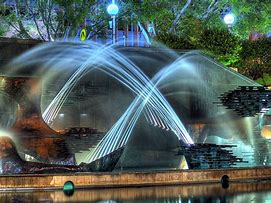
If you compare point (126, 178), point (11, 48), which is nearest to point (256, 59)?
point (11, 48)

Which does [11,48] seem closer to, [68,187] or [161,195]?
[68,187]

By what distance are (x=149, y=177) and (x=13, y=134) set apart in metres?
3.54

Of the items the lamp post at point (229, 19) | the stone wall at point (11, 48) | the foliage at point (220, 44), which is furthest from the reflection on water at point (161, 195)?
the lamp post at point (229, 19)

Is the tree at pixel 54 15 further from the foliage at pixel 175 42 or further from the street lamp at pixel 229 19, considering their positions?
the street lamp at pixel 229 19

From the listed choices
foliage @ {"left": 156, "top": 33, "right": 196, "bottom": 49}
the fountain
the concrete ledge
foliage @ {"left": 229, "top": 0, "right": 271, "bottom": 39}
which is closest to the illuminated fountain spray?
the fountain

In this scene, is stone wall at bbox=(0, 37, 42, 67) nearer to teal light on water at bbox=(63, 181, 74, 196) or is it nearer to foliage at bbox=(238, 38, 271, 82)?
teal light on water at bbox=(63, 181, 74, 196)

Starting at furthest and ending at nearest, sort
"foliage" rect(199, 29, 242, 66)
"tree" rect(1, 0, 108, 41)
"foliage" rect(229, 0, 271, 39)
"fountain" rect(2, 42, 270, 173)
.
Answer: "foliage" rect(229, 0, 271, 39) < "tree" rect(1, 0, 108, 41) < "foliage" rect(199, 29, 242, 66) < "fountain" rect(2, 42, 270, 173)

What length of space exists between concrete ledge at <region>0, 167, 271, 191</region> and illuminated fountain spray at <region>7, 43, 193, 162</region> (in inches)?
106

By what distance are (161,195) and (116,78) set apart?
620cm

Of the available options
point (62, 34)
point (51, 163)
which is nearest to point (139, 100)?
point (51, 163)

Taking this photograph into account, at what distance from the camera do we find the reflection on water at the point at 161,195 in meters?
9.38

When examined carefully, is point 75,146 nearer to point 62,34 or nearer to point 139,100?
point 139,100

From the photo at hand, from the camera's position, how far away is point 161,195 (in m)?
10.0

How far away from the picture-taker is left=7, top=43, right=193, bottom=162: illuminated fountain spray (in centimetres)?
1466
